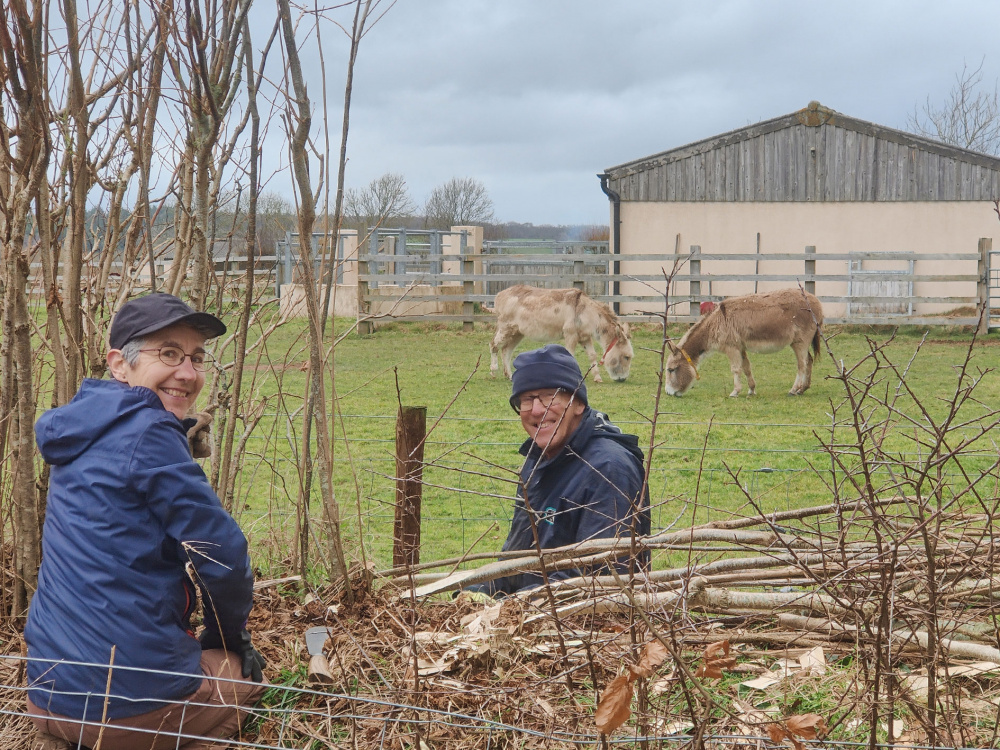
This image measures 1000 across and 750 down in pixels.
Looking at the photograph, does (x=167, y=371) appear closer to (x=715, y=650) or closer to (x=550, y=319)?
(x=715, y=650)

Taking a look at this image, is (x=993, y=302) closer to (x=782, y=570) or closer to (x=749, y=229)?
(x=749, y=229)

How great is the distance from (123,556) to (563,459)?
1773 mm

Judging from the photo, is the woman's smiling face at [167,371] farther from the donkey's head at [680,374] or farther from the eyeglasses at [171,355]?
the donkey's head at [680,374]

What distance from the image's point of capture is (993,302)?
2119cm

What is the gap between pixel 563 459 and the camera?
382 cm

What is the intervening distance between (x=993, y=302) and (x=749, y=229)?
599cm

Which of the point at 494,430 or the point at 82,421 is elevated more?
the point at 82,421

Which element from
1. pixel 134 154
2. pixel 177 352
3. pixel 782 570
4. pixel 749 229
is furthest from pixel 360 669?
pixel 749 229

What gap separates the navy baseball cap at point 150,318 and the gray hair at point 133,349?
0.04 ft

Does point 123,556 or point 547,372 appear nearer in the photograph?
point 123,556

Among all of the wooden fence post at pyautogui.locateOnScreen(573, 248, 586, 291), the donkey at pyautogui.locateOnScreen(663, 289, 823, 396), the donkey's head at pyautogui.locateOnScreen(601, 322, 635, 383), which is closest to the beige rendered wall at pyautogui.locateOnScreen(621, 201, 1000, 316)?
the wooden fence post at pyautogui.locateOnScreen(573, 248, 586, 291)

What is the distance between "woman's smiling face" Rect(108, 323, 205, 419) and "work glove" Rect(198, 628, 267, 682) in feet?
2.18

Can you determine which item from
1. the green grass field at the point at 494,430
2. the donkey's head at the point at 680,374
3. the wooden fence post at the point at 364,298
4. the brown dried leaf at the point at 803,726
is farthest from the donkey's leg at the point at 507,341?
the brown dried leaf at the point at 803,726

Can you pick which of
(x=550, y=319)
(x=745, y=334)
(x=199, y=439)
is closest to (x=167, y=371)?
(x=199, y=439)
